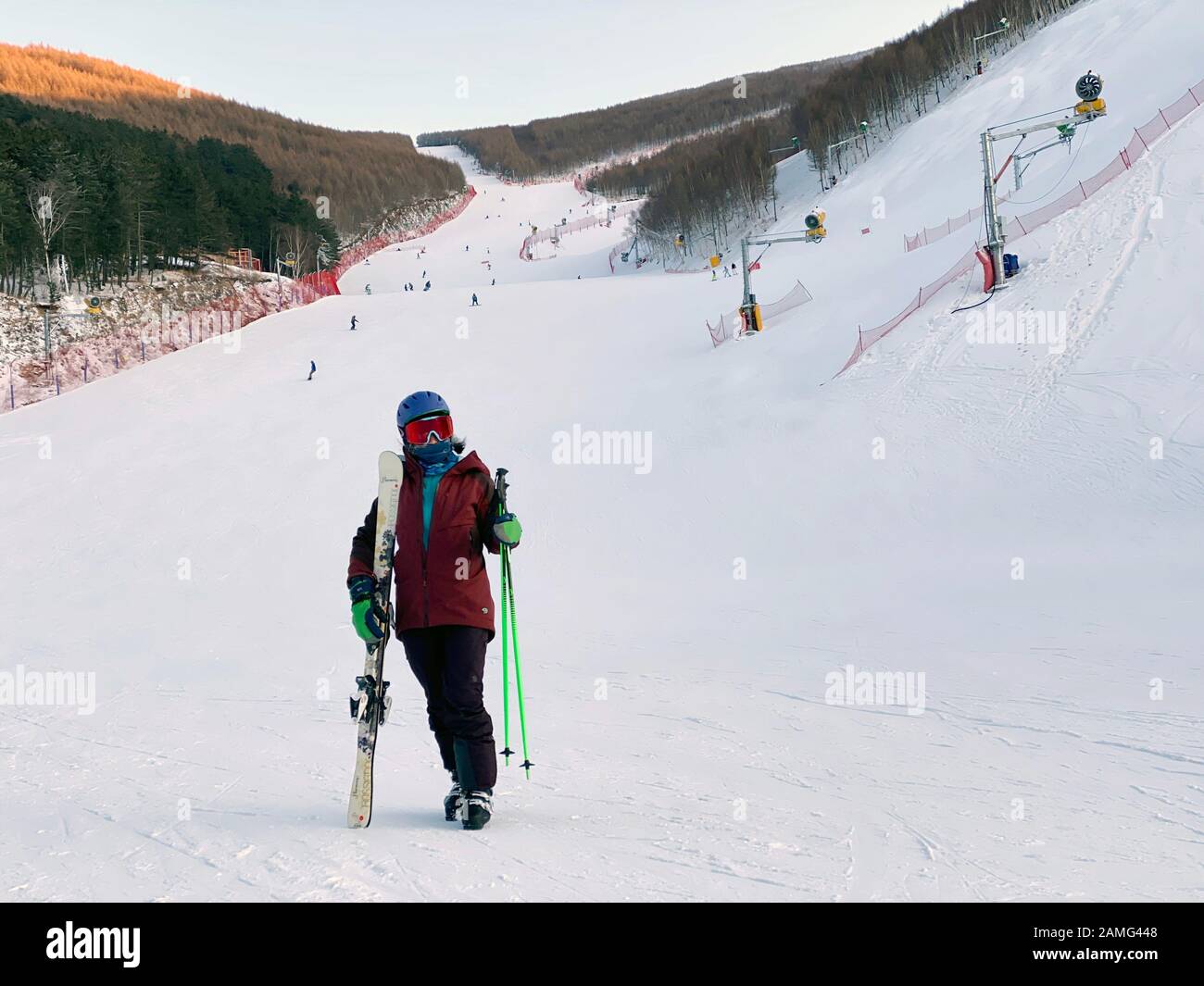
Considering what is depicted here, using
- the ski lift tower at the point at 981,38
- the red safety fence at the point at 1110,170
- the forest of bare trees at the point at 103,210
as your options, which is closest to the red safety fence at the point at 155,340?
the forest of bare trees at the point at 103,210

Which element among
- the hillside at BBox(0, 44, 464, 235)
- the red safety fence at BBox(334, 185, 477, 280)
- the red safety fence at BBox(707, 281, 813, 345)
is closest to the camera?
the red safety fence at BBox(707, 281, 813, 345)

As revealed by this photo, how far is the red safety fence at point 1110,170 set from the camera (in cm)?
1986

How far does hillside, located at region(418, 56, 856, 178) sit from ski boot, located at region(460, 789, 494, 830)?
12442 cm

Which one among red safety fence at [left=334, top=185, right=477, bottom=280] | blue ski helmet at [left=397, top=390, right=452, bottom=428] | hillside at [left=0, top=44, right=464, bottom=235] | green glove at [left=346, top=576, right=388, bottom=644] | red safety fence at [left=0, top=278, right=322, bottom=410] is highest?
hillside at [left=0, top=44, right=464, bottom=235]

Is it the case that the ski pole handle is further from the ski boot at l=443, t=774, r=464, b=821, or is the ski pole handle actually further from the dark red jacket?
the ski boot at l=443, t=774, r=464, b=821

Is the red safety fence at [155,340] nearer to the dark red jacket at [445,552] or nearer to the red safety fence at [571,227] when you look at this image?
the red safety fence at [571,227]

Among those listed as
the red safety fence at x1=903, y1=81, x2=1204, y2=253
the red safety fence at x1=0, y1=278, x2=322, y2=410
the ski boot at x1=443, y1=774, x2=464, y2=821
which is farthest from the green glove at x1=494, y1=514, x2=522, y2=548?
the red safety fence at x1=0, y1=278, x2=322, y2=410

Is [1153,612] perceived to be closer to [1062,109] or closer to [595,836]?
[595,836]

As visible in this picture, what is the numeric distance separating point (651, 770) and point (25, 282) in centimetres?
4123

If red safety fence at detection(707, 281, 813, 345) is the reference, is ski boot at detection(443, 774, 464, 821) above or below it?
below

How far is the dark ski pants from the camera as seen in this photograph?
3.78m

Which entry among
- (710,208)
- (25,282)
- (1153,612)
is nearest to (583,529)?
(1153,612)

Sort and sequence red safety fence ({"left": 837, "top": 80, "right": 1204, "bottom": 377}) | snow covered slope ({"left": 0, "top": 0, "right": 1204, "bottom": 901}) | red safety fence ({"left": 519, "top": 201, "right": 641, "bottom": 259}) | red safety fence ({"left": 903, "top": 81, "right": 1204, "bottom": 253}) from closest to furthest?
1. snow covered slope ({"left": 0, "top": 0, "right": 1204, "bottom": 901})
2. red safety fence ({"left": 837, "top": 80, "right": 1204, "bottom": 377})
3. red safety fence ({"left": 903, "top": 81, "right": 1204, "bottom": 253})
4. red safety fence ({"left": 519, "top": 201, "right": 641, "bottom": 259})

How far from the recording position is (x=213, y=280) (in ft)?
139
